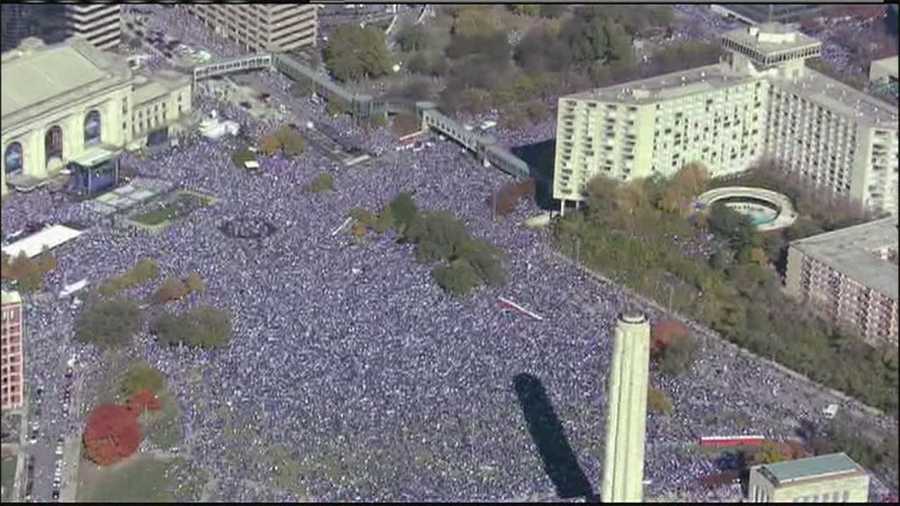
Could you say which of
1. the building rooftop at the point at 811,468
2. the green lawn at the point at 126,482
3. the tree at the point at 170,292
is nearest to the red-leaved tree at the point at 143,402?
the green lawn at the point at 126,482

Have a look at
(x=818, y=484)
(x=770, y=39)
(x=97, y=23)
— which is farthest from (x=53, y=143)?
(x=818, y=484)

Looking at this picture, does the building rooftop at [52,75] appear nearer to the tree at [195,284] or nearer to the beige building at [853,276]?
the tree at [195,284]

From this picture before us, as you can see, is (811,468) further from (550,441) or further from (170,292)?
(170,292)

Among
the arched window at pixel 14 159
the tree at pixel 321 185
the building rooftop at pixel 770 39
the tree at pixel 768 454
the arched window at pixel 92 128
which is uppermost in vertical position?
the building rooftop at pixel 770 39

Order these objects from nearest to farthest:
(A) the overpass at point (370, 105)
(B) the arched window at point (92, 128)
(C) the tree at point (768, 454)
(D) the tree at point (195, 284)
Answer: (C) the tree at point (768, 454) → (D) the tree at point (195, 284) → (B) the arched window at point (92, 128) → (A) the overpass at point (370, 105)

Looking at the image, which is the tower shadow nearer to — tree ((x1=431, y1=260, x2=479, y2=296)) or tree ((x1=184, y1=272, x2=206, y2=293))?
tree ((x1=431, y1=260, x2=479, y2=296))

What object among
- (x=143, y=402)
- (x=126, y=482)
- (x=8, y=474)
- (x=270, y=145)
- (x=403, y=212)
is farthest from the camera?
(x=270, y=145)

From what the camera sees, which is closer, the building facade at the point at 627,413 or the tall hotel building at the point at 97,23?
the building facade at the point at 627,413
